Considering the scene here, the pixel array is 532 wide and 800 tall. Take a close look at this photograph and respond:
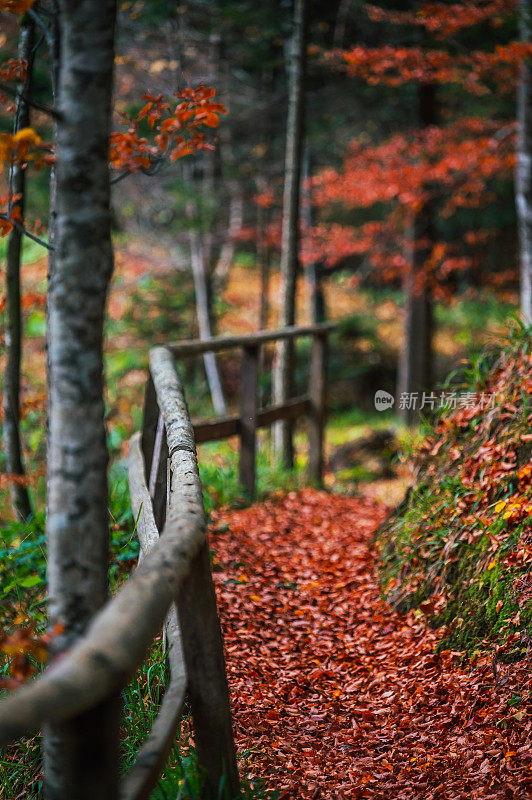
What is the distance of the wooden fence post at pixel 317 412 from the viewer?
7.15 metres

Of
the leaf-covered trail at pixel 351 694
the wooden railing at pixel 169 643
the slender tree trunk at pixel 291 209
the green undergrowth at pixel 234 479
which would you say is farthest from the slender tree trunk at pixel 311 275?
the wooden railing at pixel 169 643

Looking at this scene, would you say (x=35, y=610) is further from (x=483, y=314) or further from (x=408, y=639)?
(x=483, y=314)

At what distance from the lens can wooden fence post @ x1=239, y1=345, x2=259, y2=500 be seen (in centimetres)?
577

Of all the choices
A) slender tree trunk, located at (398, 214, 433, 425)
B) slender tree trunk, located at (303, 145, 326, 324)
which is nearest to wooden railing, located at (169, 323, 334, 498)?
slender tree trunk, located at (398, 214, 433, 425)

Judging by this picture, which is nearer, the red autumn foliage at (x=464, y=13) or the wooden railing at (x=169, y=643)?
the wooden railing at (x=169, y=643)

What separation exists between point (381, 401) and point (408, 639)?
890 cm

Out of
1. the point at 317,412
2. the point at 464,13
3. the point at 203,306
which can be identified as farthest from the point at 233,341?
the point at 203,306

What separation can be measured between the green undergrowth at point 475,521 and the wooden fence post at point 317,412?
8.43 ft

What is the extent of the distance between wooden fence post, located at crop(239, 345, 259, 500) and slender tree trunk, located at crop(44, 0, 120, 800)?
384 centimetres

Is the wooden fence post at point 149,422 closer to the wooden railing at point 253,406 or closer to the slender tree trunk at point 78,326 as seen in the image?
the wooden railing at point 253,406

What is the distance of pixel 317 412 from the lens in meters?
7.27

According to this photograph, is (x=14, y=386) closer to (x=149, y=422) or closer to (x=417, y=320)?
(x=149, y=422)

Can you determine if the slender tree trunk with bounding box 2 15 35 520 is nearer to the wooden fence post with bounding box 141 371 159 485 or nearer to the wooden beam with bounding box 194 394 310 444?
the wooden fence post with bounding box 141 371 159 485

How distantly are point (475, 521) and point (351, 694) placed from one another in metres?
1.12
